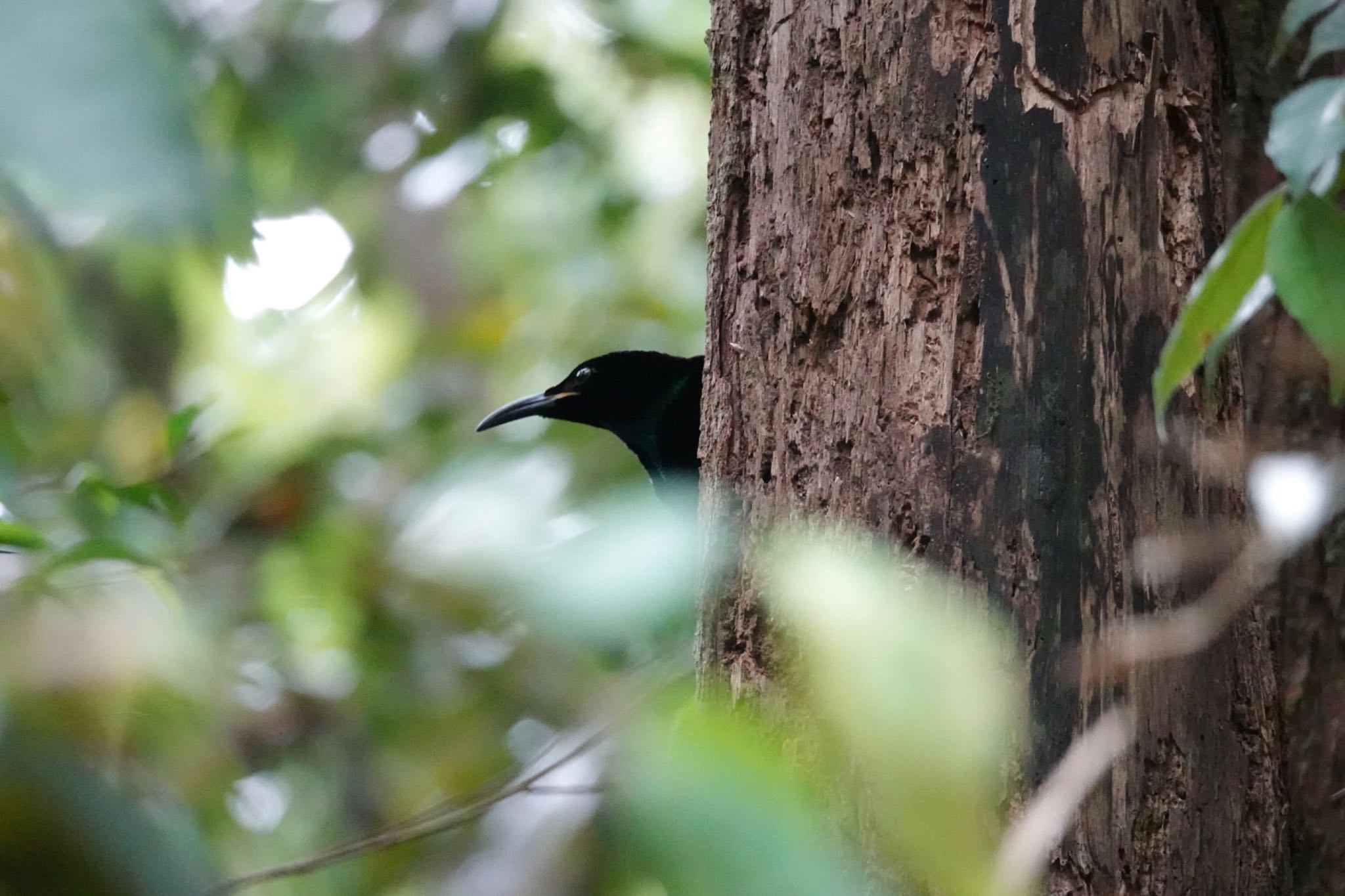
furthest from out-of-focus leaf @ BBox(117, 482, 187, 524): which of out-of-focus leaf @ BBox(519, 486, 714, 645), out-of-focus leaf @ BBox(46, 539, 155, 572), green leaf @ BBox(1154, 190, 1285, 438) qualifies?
green leaf @ BBox(1154, 190, 1285, 438)

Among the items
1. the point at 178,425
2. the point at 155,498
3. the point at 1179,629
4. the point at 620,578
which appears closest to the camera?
the point at 620,578

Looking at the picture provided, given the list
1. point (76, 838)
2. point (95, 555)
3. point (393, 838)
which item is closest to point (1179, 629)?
point (393, 838)

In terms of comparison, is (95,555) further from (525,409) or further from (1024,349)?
(525,409)

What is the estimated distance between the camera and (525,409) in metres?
4.73

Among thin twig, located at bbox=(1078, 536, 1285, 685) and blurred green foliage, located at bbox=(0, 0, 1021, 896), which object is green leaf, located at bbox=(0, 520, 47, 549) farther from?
thin twig, located at bbox=(1078, 536, 1285, 685)

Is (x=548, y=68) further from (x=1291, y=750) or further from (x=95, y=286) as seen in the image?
(x=1291, y=750)

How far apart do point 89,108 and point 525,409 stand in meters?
3.82

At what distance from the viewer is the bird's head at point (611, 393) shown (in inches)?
184

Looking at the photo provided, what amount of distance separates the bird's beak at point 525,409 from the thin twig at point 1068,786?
3.19 meters

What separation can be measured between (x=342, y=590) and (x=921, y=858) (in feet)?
9.75

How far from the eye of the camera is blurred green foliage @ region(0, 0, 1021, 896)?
79cm

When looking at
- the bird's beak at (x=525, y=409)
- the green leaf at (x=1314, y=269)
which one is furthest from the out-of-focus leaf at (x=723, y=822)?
the bird's beak at (x=525, y=409)

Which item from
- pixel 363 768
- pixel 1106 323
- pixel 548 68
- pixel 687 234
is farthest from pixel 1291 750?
pixel 548 68

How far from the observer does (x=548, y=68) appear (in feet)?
19.0
